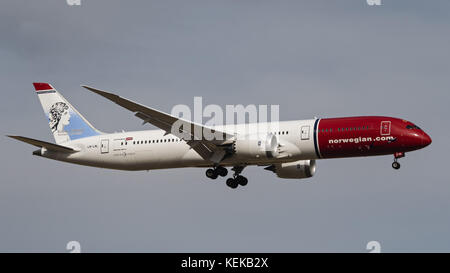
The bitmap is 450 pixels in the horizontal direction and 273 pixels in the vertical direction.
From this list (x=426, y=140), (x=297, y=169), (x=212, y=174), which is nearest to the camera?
(x=426, y=140)

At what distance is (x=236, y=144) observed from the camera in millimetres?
55281

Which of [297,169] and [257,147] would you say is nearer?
[257,147]

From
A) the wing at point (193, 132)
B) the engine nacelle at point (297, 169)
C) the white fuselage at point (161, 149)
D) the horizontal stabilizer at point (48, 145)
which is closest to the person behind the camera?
the wing at point (193, 132)

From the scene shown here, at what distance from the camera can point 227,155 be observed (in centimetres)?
5625

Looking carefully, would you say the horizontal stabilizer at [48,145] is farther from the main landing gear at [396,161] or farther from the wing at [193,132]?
the main landing gear at [396,161]

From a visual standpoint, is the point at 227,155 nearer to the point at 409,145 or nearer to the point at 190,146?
the point at 190,146

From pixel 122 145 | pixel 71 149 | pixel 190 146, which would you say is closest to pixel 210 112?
pixel 190 146

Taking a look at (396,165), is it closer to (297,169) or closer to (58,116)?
(297,169)

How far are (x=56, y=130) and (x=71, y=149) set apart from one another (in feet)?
11.9

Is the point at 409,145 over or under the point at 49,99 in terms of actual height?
under

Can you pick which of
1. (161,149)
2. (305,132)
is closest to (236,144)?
(305,132)

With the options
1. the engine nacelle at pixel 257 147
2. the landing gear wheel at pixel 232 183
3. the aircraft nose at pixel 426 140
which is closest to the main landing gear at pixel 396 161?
the aircraft nose at pixel 426 140

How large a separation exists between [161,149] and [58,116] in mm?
10838

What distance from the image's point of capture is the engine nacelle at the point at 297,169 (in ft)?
195
